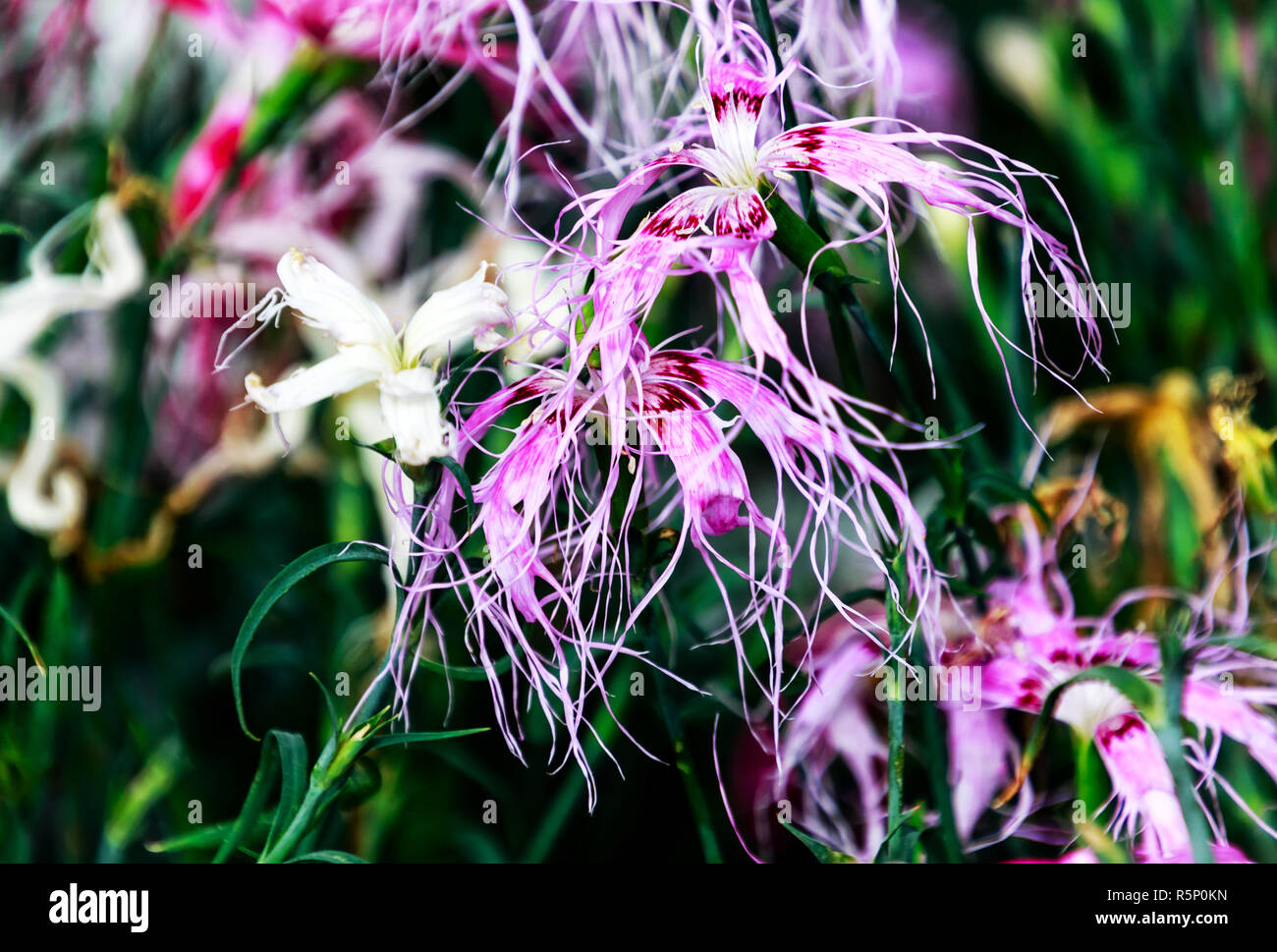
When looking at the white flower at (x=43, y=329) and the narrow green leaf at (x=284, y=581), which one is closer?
the narrow green leaf at (x=284, y=581)

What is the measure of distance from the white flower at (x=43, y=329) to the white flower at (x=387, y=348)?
0.56 ft

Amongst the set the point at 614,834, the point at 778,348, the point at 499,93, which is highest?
the point at 499,93

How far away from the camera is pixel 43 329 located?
0.52 metres

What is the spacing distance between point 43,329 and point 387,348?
0.84 feet

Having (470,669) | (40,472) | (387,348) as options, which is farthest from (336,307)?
(40,472)

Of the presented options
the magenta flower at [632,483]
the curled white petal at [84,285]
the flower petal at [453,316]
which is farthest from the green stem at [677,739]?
the curled white petal at [84,285]

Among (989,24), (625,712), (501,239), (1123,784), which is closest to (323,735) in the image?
(625,712)

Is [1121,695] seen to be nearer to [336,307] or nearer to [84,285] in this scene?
[336,307]

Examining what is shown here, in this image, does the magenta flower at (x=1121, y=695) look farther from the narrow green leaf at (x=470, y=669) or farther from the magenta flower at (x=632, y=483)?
the narrow green leaf at (x=470, y=669)

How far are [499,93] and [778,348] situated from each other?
0.27m

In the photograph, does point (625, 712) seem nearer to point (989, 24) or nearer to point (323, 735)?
point (323, 735)

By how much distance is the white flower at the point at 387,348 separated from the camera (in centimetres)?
36

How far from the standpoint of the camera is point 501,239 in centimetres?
52

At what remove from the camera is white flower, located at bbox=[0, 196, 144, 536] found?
51 centimetres
